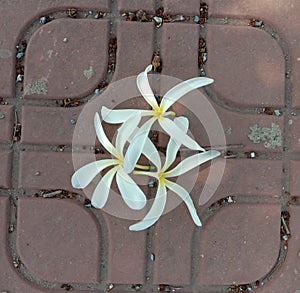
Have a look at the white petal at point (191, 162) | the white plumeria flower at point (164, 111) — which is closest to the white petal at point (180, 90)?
the white plumeria flower at point (164, 111)

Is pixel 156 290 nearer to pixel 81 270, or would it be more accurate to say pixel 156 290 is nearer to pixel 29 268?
pixel 81 270

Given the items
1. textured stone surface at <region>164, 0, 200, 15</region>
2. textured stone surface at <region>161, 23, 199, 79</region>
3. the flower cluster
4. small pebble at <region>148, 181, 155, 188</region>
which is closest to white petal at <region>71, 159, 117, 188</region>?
the flower cluster

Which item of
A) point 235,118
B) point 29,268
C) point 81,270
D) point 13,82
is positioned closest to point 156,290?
point 81,270

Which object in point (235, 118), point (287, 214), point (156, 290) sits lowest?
point (156, 290)

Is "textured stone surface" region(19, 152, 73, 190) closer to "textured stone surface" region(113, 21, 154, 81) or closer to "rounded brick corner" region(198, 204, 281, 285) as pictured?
"textured stone surface" region(113, 21, 154, 81)

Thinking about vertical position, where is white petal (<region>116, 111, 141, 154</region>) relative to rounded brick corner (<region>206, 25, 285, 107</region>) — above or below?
below

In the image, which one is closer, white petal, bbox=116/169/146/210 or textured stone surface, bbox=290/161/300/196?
white petal, bbox=116/169/146/210

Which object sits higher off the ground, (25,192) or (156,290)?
(25,192)
